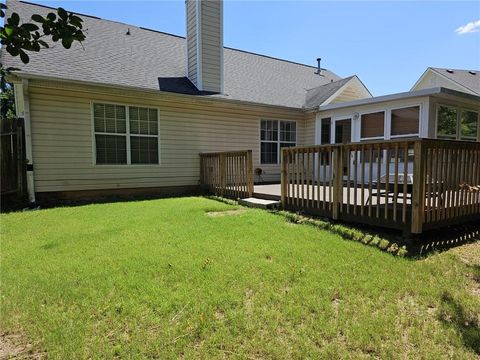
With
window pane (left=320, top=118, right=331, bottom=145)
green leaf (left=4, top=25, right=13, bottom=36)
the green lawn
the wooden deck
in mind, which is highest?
window pane (left=320, top=118, right=331, bottom=145)

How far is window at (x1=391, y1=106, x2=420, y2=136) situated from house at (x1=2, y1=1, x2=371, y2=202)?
318 cm

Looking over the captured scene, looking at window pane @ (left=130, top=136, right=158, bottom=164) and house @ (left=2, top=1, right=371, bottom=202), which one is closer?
house @ (left=2, top=1, right=371, bottom=202)

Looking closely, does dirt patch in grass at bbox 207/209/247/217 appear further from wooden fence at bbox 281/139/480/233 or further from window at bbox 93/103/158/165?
window at bbox 93/103/158/165

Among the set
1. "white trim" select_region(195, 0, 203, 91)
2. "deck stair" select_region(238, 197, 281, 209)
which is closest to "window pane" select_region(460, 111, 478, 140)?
"deck stair" select_region(238, 197, 281, 209)

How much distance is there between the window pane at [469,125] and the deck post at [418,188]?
7184 mm

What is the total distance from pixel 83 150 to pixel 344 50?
11.9m

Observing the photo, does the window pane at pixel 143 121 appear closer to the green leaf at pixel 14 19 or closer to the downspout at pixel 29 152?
the downspout at pixel 29 152

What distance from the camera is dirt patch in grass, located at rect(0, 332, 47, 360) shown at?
2.03 m

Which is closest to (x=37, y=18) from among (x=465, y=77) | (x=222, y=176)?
(x=222, y=176)

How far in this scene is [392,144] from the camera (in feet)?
14.5

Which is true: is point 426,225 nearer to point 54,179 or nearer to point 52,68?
point 54,179

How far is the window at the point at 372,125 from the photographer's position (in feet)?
31.3

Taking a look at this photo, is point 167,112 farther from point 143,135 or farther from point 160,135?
point 143,135

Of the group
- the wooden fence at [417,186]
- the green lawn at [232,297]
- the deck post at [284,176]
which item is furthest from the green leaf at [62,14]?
the deck post at [284,176]
